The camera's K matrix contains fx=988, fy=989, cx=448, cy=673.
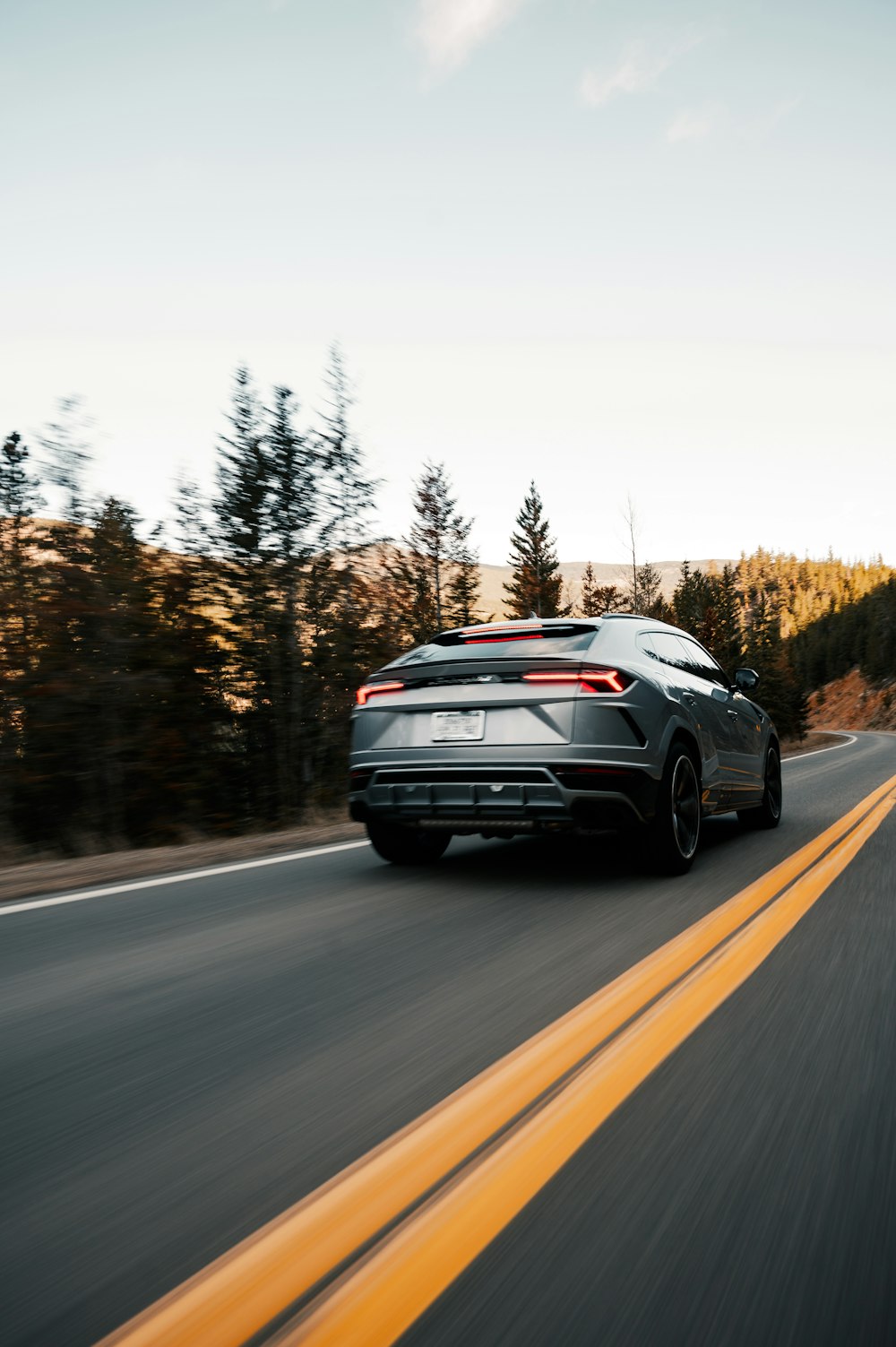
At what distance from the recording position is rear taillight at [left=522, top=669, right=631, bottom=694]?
224 inches

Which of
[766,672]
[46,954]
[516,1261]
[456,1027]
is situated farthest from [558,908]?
[766,672]

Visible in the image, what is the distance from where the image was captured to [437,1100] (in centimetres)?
269

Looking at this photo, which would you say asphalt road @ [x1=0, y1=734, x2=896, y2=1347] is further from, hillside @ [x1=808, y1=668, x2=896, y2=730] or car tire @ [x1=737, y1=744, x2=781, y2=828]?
hillside @ [x1=808, y1=668, x2=896, y2=730]

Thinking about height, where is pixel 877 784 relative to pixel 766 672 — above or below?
below

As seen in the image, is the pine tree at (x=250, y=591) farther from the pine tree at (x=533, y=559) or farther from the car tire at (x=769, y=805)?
the pine tree at (x=533, y=559)

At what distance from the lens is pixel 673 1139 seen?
2.42 m

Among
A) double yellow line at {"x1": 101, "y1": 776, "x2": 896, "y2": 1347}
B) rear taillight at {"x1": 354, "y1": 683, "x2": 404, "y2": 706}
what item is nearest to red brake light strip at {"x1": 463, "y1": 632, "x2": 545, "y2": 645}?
rear taillight at {"x1": 354, "y1": 683, "x2": 404, "y2": 706}

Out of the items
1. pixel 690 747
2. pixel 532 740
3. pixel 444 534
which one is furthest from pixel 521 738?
pixel 444 534

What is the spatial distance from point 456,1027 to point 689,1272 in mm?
1529

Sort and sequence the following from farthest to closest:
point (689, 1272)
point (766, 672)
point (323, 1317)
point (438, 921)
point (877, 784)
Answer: point (766, 672) → point (877, 784) → point (438, 921) → point (689, 1272) → point (323, 1317)

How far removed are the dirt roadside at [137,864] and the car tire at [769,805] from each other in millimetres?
3513

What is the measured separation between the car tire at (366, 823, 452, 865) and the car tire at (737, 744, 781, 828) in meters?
3.21

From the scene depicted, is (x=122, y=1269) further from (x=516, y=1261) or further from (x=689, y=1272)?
(x=689, y=1272)

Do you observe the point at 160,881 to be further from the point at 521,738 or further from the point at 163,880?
the point at 521,738
